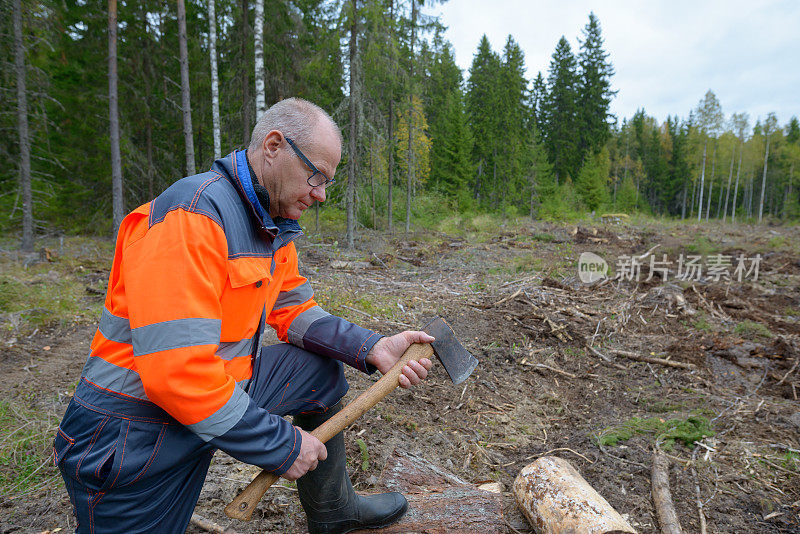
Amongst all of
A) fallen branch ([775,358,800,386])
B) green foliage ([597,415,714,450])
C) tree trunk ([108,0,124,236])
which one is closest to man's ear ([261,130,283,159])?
green foliage ([597,415,714,450])

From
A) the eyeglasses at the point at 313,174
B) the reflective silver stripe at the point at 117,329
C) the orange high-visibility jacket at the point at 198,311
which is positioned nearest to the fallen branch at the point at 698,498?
the orange high-visibility jacket at the point at 198,311

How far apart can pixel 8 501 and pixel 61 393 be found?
5.42ft

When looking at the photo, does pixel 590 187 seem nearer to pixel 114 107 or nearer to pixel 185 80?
pixel 185 80

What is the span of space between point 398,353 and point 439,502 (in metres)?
0.91

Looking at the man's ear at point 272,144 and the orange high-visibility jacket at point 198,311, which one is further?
the man's ear at point 272,144

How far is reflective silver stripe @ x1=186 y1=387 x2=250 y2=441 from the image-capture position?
1419 mm

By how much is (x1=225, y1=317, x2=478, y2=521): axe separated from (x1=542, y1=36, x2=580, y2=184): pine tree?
126 feet

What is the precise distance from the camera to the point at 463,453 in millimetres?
3322

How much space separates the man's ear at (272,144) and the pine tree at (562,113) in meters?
38.9

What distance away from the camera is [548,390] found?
4.67m

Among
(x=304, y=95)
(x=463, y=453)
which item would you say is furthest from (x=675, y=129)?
(x=463, y=453)

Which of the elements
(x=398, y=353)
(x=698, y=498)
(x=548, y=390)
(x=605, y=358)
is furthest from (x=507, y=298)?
(x=398, y=353)

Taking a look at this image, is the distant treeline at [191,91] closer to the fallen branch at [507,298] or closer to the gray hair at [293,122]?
the fallen branch at [507,298]

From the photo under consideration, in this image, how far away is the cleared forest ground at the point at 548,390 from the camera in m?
2.79
